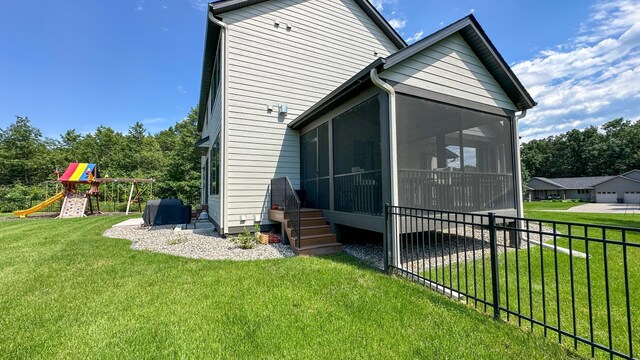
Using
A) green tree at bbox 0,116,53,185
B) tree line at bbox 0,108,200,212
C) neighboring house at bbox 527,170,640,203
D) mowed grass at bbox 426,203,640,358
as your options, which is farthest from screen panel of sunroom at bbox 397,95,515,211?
neighboring house at bbox 527,170,640,203

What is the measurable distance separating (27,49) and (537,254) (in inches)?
922

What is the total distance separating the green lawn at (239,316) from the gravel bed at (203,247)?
0.83 metres

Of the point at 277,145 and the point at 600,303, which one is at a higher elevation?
the point at 277,145

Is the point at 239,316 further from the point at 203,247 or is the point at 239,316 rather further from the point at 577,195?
the point at 577,195

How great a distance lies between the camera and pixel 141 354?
2219mm

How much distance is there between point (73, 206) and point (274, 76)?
14881 mm

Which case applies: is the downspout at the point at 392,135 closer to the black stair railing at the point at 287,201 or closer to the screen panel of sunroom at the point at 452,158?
the screen panel of sunroom at the point at 452,158

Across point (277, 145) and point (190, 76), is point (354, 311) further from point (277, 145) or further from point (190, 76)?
point (190, 76)

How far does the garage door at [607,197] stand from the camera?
37531 mm

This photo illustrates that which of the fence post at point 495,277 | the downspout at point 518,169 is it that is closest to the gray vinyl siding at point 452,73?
the downspout at point 518,169

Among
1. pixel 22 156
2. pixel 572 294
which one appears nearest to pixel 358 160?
pixel 572 294

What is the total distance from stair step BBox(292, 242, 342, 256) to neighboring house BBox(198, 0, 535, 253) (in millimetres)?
586

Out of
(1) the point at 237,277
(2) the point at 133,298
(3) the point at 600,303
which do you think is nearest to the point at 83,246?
(2) the point at 133,298

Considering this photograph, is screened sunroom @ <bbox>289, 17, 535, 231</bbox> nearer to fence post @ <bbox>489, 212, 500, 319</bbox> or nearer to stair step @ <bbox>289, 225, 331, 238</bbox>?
stair step @ <bbox>289, 225, 331, 238</bbox>
